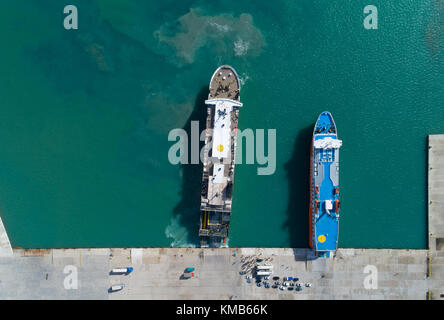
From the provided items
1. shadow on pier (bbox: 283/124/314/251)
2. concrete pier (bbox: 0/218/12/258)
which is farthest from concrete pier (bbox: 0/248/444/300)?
shadow on pier (bbox: 283/124/314/251)

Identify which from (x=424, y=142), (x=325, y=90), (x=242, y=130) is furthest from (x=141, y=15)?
(x=424, y=142)

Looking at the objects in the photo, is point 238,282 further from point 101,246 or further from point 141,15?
point 141,15

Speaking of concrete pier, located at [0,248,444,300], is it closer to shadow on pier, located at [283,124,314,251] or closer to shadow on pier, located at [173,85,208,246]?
shadow on pier, located at [283,124,314,251]

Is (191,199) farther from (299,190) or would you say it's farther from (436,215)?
(436,215)

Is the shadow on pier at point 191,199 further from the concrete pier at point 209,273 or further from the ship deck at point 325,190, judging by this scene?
the ship deck at point 325,190

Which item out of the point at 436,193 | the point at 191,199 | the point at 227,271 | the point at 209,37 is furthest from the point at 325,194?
the point at 209,37
